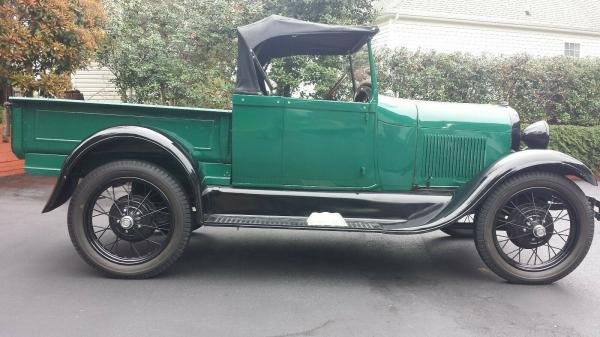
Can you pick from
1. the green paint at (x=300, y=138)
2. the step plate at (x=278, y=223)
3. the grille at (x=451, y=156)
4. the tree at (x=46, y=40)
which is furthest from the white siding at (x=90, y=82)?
the grille at (x=451, y=156)

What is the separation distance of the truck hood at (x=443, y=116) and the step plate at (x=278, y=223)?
34.7 inches

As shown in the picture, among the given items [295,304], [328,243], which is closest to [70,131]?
[295,304]

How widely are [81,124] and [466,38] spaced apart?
14.5 m

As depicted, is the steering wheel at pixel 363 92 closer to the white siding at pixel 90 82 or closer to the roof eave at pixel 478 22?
the roof eave at pixel 478 22

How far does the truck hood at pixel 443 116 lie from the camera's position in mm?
4367

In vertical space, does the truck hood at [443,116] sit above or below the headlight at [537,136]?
above

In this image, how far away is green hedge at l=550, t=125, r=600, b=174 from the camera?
10.6m

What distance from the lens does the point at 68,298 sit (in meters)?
3.70

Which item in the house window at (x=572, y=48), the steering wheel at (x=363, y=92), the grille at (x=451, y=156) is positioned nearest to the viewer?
the grille at (x=451, y=156)

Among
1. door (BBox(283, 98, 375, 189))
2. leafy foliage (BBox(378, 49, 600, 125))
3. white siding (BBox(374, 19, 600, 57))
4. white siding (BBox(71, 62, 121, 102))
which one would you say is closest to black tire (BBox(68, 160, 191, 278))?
door (BBox(283, 98, 375, 189))

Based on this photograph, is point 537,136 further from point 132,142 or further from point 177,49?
point 177,49

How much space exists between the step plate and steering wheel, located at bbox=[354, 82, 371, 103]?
1174mm

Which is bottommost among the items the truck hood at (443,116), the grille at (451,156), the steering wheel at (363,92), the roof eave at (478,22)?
the grille at (451,156)

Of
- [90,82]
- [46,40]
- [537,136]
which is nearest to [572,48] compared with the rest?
[537,136]
